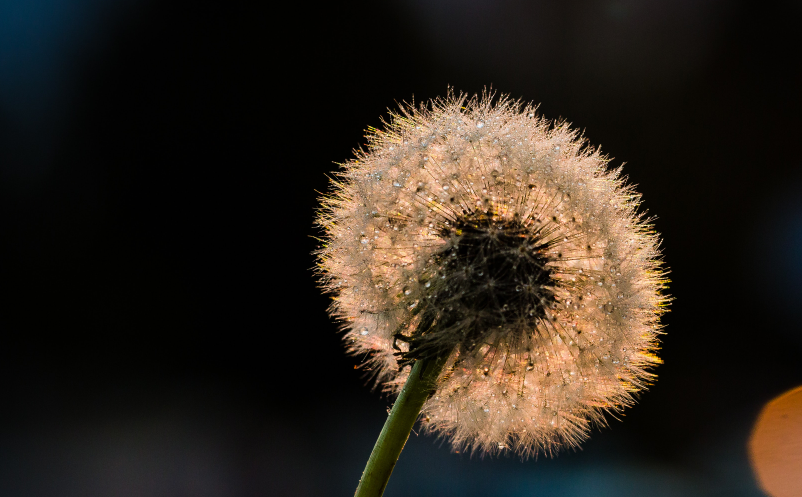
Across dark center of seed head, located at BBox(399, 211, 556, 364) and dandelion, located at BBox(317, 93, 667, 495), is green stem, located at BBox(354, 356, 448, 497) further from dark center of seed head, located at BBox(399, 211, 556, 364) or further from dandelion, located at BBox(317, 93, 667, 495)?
dark center of seed head, located at BBox(399, 211, 556, 364)

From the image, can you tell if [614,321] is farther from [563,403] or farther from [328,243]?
[328,243]

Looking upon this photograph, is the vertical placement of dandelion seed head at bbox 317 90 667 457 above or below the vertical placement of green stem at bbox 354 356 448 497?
above

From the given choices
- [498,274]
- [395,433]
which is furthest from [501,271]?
[395,433]

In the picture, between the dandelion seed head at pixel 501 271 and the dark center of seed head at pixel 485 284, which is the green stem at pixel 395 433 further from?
the dark center of seed head at pixel 485 284

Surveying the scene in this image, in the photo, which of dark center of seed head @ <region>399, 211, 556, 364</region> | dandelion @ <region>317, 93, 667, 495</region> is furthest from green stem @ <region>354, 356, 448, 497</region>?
dark center of seed head @ <region>399, 211, 556, 364</region>

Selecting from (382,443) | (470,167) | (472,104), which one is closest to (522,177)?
(470,167)

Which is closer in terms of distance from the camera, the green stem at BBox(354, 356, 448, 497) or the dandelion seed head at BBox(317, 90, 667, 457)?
the dandelion seed head at BBox(317, 90, 667, 457)

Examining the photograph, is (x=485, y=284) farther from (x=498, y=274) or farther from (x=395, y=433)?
(x=395, y=433)
